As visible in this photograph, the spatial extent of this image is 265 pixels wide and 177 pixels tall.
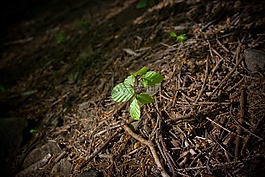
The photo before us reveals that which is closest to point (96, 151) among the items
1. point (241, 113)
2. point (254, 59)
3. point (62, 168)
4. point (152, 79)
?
point (62, 168)

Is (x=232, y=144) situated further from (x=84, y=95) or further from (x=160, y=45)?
(x=84, y=95)

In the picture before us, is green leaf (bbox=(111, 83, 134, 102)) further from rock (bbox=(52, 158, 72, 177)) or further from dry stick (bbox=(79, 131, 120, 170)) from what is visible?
rock (bbox=(52, 158, 72, 177))

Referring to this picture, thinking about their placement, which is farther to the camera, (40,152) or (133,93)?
(40,152)

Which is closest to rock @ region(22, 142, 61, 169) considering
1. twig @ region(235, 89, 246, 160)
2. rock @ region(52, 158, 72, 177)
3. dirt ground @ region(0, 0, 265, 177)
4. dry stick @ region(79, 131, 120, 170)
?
dirt ground @ region(0, 0, 265, 177)

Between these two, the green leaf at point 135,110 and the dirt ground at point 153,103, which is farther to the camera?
the green leaf at point 135,110

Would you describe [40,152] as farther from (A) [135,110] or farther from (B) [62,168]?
(A) [135,110]

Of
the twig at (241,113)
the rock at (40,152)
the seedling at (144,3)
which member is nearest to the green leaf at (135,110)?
the twig at (241,113)

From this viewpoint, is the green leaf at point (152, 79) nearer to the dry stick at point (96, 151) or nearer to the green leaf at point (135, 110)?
the green leaf at point (135, 110)
